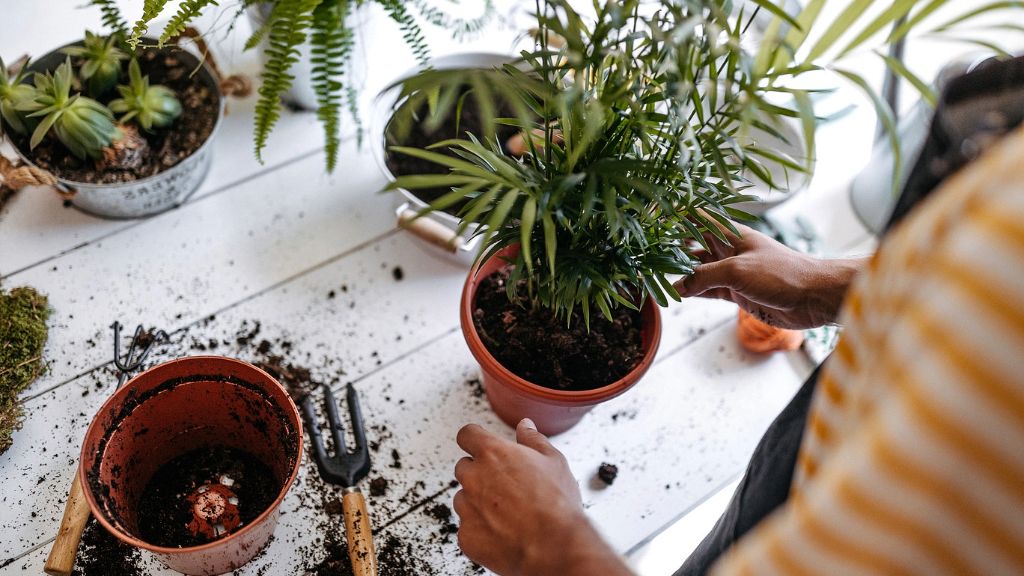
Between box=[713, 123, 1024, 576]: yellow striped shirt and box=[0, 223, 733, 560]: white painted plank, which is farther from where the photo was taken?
box=[0, 223, 733, 560]: white painted plank

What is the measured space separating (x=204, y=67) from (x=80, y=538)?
2.27 feet

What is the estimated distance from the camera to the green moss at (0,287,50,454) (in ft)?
3.23

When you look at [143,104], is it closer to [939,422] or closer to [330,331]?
[330,331]

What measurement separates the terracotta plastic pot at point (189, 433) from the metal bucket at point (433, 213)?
294 mm

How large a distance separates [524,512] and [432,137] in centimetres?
69

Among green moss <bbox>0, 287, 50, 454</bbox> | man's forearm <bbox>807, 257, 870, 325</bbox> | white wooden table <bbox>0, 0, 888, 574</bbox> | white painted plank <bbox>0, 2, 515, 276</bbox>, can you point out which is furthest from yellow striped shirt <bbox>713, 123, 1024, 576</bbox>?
green moss <bbox>0, 287, 50, 454</bbox>

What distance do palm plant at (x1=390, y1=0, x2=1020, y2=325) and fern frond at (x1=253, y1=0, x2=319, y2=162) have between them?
0.32 m

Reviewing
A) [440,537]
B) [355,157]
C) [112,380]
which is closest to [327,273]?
[355,157]

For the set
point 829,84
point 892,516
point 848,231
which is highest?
point 892,516

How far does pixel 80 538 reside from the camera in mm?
910

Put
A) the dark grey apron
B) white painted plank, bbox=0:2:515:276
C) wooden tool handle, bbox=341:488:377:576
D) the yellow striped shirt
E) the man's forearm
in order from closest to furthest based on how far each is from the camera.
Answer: the yellow striped shirt < the dark grey apron < the man's forearm < wooden tool handle, bbox=341:488:377:576 < white painted plank, bbox=0:2:515:276

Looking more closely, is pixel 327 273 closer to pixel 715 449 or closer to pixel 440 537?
pixel 440 537

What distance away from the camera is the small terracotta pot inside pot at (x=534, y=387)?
88 cm

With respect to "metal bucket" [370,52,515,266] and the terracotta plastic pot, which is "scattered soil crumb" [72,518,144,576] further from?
"metal bucket" [370,52,515,266]
